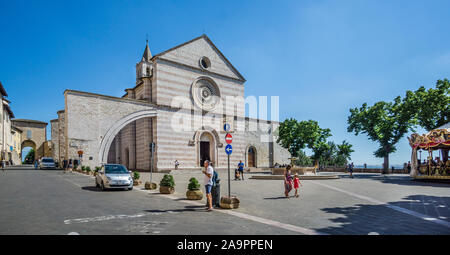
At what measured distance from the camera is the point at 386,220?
25.1 feet

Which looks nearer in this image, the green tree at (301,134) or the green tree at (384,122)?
the green tree at (384,122)

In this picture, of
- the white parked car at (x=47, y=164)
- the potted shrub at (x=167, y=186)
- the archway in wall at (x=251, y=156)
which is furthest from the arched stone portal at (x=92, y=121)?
the archway in wall at (x=251, y=156)

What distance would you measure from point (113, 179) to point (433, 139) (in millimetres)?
22400

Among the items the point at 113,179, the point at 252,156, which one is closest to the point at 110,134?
the point at 113,179

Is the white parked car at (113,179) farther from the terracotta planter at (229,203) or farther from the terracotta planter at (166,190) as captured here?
the terracotta planter at (229,203)

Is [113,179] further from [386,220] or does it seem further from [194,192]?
[386,220]

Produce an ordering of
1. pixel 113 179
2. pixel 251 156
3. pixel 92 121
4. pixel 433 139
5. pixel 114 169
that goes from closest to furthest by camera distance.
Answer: pixel 113 179, pixel 114 169, pixel 433 139, pixel 92 121, pixel 251 156

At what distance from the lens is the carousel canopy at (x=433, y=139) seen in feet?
65.7

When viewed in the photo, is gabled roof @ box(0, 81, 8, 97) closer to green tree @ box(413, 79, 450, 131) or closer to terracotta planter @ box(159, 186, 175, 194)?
terracotta planter @ box(159, 186, 175, 194)

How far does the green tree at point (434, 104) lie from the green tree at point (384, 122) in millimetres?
938
